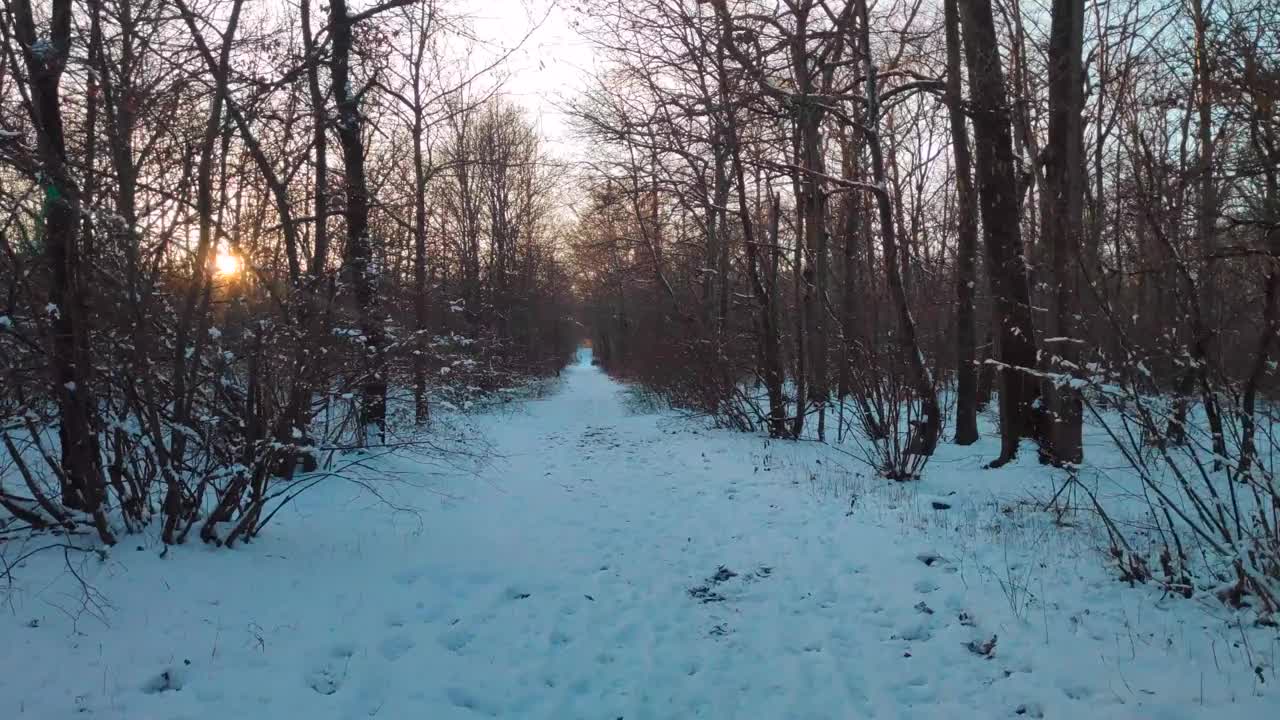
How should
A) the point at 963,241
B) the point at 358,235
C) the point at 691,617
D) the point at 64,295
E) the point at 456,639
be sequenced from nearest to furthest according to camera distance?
the point at 456,639 → the point at 64,295 → the point at 691,617 → the point at 358,235 → the point at 963,241

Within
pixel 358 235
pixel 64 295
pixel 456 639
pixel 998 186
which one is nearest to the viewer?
pixel 456 639

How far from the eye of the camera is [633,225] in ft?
66.4

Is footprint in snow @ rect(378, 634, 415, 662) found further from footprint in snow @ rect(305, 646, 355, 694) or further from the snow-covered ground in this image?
footprint in snow @ rect(305, 646, 355, 694)

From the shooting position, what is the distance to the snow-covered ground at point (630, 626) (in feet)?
10.5

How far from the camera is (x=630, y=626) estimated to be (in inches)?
166

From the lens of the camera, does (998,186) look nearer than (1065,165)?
No

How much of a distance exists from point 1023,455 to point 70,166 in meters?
9.68

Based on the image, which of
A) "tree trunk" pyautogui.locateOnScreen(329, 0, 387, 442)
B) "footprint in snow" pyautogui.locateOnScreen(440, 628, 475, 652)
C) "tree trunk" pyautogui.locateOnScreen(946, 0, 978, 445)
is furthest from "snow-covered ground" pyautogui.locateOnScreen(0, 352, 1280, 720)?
"tree trunk" pyautogui.locateOnScreen(946, 0, 978, 445)

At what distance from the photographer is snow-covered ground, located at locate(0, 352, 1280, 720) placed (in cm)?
321

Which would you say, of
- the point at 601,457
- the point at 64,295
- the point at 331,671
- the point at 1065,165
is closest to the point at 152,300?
the point at 64,295

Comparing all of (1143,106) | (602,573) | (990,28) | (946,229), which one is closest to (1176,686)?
(602,573)

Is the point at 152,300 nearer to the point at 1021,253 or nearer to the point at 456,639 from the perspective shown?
the point at 456,639

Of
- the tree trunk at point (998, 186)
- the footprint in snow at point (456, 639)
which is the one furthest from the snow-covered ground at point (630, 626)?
the tree trunk at point (998, 186)

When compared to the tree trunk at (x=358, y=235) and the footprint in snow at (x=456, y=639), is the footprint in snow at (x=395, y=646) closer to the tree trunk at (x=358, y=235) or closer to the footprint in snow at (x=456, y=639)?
the footprint in snow at (x=456, y=639)
